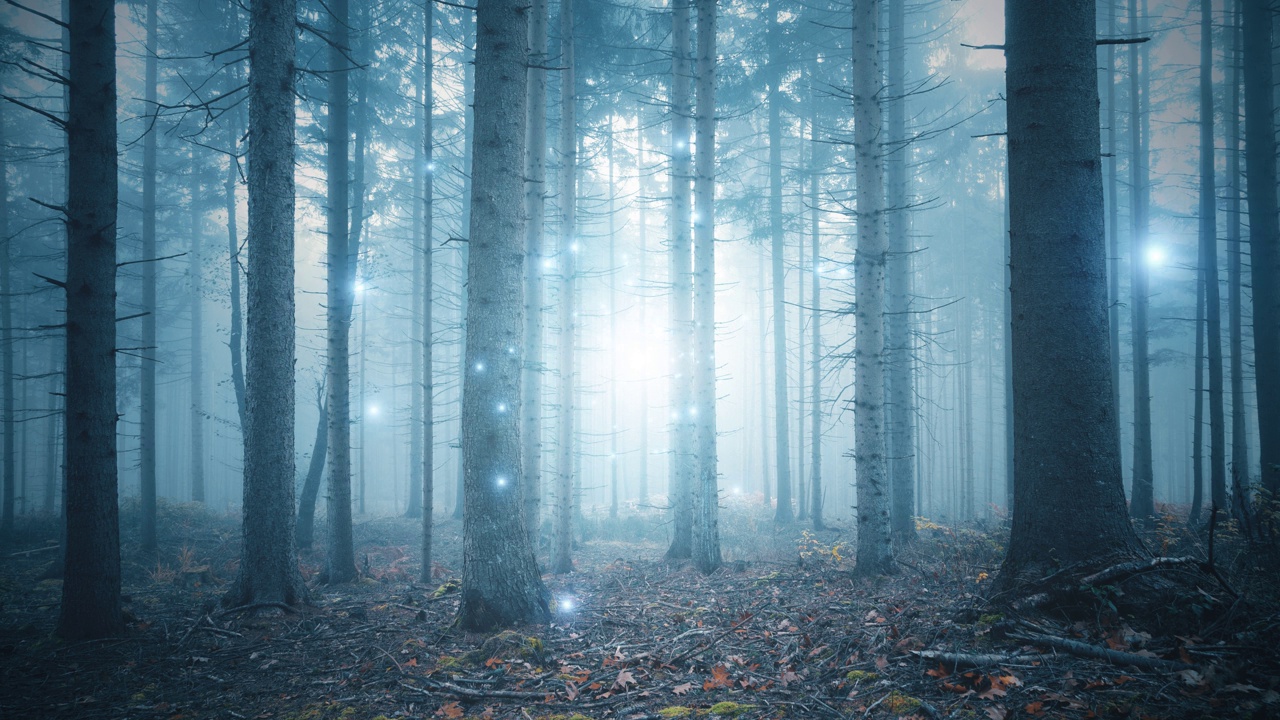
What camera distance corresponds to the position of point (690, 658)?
15.4ft

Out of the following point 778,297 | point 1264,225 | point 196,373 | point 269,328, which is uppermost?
point 1264,225

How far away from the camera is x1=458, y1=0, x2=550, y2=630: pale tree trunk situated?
555cm

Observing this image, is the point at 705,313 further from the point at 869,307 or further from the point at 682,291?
the point at 869,307

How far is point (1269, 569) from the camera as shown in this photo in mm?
4664

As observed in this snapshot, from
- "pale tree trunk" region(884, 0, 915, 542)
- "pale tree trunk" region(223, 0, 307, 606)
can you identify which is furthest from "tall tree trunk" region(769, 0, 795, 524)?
"pale tree trunk" region(223, 0, 307, 606)

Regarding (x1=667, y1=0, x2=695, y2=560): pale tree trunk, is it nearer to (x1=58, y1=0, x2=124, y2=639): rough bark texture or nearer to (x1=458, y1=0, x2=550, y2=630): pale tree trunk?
(x1=458, y1=0, x2=550, y2=630): pale tree trunk

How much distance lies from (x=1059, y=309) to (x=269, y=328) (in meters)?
8.54

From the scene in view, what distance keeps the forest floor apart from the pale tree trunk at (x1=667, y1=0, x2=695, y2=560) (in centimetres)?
311

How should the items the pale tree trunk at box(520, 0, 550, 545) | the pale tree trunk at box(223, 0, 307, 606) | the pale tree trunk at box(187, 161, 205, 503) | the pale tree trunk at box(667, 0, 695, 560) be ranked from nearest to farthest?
the pale tree trunk at box(223, 0, 307, 606) < the pale tree trunk at box(520, 0, 550, 545) < the pale tree trunk at box(667, 0, 695, 560) < the pale tree trunk at box(187, 161, 205, 503)

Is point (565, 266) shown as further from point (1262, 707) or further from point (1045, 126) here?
point (1262, 707)

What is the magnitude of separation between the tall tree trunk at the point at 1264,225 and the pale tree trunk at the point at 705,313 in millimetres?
11267

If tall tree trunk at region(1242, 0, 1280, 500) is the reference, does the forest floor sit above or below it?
below

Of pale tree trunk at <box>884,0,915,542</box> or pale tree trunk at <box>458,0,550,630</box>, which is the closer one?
pale tree trunk at <box>458,0,550,630</box>

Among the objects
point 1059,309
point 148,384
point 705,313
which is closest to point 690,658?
point 1059,309
